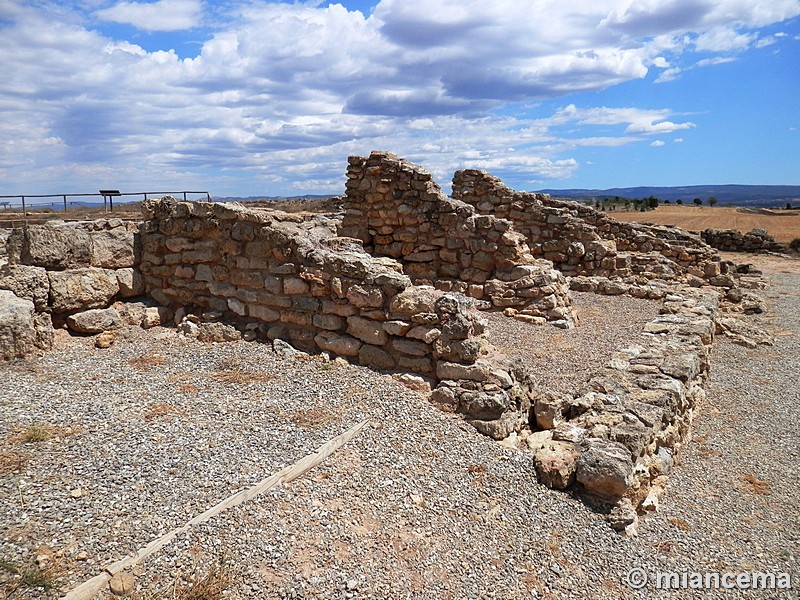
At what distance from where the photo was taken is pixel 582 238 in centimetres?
1714

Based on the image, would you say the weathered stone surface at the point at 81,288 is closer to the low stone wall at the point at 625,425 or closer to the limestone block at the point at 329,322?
the limestone block at the point at 329,322

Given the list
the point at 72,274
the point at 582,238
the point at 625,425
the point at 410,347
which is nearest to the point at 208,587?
the point at 410,347

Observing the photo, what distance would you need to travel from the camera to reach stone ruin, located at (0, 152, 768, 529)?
20.9ft

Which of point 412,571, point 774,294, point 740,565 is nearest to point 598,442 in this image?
point 740,565

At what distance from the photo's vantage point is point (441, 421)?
6.31m

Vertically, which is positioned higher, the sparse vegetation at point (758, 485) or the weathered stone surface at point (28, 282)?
the weathered stone surface at point (28, 282)

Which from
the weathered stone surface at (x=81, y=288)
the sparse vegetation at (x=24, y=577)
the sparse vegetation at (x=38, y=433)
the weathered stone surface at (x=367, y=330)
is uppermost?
the weathered stone surface at (x=81, y=288)

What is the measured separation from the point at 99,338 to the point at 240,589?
5.66 m

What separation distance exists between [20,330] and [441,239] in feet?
29.8

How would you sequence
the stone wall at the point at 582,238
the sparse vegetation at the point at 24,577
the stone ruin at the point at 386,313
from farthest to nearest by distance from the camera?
1. the stone wall at the point at 582,238
2. the stone ruin at the point at 386,313
3. the sparse vegetation at the point at 24,577

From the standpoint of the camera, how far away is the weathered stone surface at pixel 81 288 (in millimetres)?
8359

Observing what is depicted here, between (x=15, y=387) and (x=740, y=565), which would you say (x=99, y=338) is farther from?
(x=740, y=565)

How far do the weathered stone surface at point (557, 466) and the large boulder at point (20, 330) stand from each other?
256 inches

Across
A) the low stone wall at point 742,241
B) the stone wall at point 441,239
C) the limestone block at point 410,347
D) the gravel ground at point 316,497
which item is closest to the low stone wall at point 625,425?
the gravel ground at point 316,497
